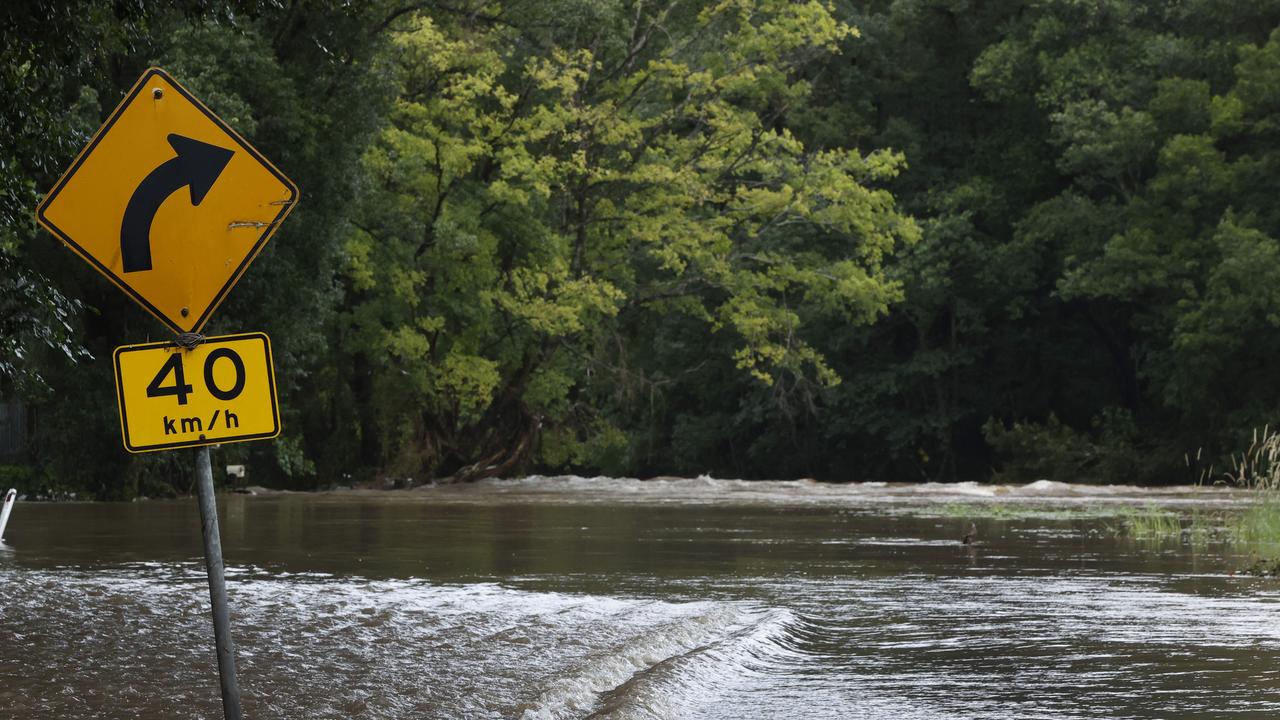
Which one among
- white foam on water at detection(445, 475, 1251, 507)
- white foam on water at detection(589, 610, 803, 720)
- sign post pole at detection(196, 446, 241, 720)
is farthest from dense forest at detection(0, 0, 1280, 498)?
sign post pole at detection(196, 446, 241, 720)

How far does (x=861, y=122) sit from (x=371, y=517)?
3227cm

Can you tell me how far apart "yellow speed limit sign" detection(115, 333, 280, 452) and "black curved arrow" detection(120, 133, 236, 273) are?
0.41 metres

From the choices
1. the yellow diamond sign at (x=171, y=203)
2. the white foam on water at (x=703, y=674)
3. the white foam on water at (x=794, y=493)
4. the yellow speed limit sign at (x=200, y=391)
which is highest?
the yellow diamond sign at (x=171, y=203)

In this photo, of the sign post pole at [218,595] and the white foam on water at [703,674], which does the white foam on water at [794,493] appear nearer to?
the white foam on water at [703,674]

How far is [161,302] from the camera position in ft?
23.1

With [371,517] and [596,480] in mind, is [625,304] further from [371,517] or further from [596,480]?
[371,517]

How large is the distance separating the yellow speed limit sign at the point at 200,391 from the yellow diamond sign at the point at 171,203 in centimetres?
19

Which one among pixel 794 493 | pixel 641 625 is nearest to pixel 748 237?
pixel 794 493


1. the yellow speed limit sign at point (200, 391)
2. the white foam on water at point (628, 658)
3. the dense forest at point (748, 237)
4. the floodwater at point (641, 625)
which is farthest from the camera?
the dense forest at point (748, 237)

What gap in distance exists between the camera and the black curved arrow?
700 cm

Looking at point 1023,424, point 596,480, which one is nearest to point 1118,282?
point 1023,424

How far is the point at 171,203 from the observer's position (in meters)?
7.13

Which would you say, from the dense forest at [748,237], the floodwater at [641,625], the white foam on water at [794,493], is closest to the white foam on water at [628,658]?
the floodwater at [641,625]

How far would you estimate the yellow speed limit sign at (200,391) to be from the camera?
22.2 feet
